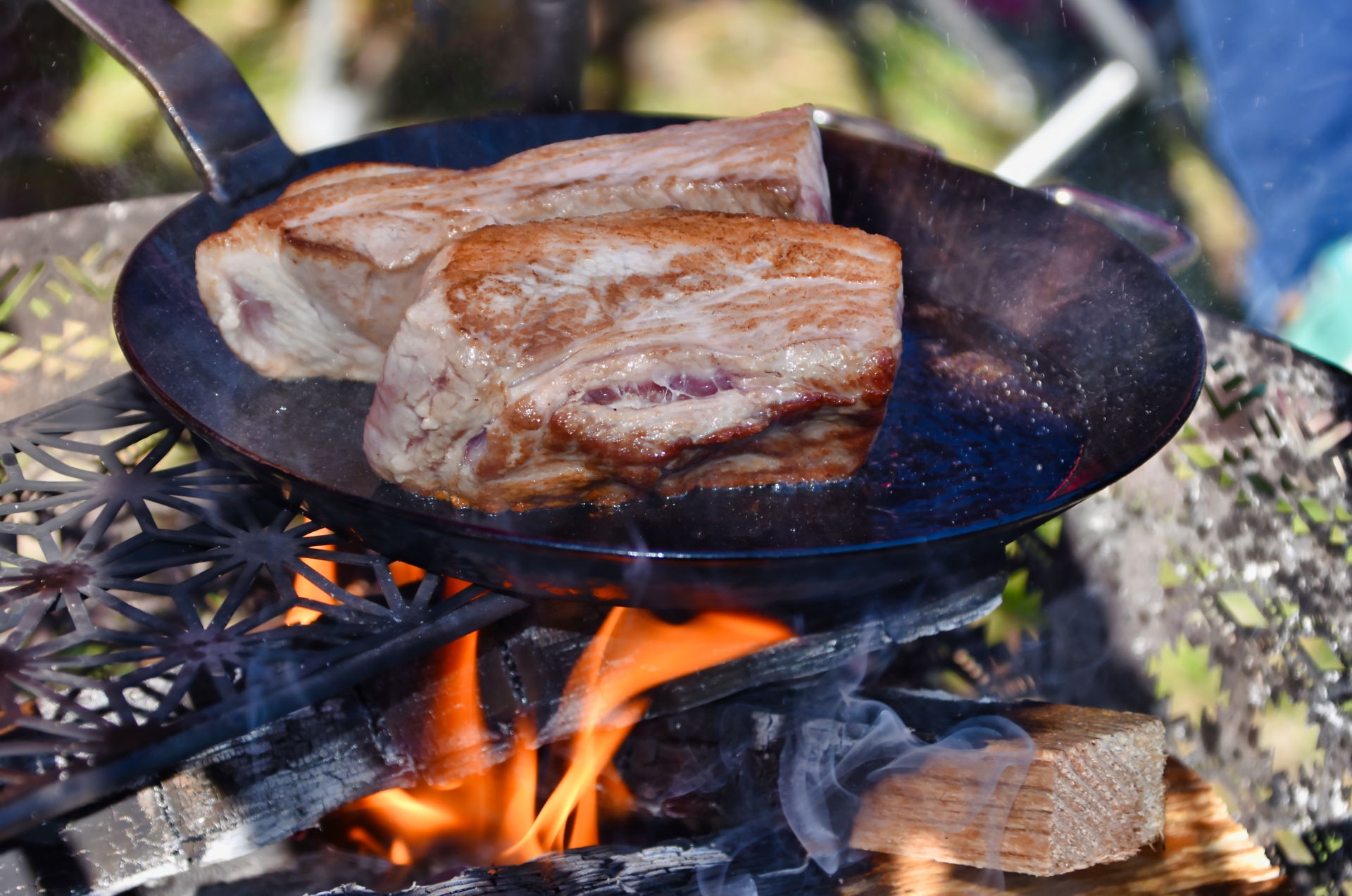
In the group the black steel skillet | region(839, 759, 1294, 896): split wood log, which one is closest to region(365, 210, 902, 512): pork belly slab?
the black steel skillet

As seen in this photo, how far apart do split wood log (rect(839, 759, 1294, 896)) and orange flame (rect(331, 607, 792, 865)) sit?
0.50 meters

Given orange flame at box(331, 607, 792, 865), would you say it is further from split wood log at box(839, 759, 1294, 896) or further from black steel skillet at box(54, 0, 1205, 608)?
split wood log at box(839, 759, 1294, 896)

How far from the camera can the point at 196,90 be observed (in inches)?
86.7

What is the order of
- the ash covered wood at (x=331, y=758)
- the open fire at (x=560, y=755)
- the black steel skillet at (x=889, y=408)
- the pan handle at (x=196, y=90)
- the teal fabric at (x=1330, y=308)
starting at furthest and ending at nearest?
the teal fabric at (x=1330, y=308), the pan handle at (x=196, y=90), the open fire at (x=560, y=755), the ash covered wood at (x=331, y=758), the black steel skillet at (x=889, y=408)

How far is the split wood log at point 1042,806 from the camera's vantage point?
1606mm

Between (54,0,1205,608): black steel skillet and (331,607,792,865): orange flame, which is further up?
(54,0,1205,608): black steel skillet

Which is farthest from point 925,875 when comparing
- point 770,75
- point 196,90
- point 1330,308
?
point 770,75

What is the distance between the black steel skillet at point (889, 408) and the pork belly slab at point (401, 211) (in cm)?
12

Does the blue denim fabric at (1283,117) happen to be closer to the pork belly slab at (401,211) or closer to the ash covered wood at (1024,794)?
the pork belly slab at (401,211)

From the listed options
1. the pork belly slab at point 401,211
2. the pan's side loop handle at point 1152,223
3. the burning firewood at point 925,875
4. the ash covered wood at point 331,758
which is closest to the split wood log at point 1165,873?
the burning firewood at point 925,875

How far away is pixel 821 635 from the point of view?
1.96 meters

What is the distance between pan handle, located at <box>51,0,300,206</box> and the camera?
2176 mm

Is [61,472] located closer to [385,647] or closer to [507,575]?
[385,647]

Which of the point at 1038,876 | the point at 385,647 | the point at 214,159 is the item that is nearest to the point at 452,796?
the point at 385,647
